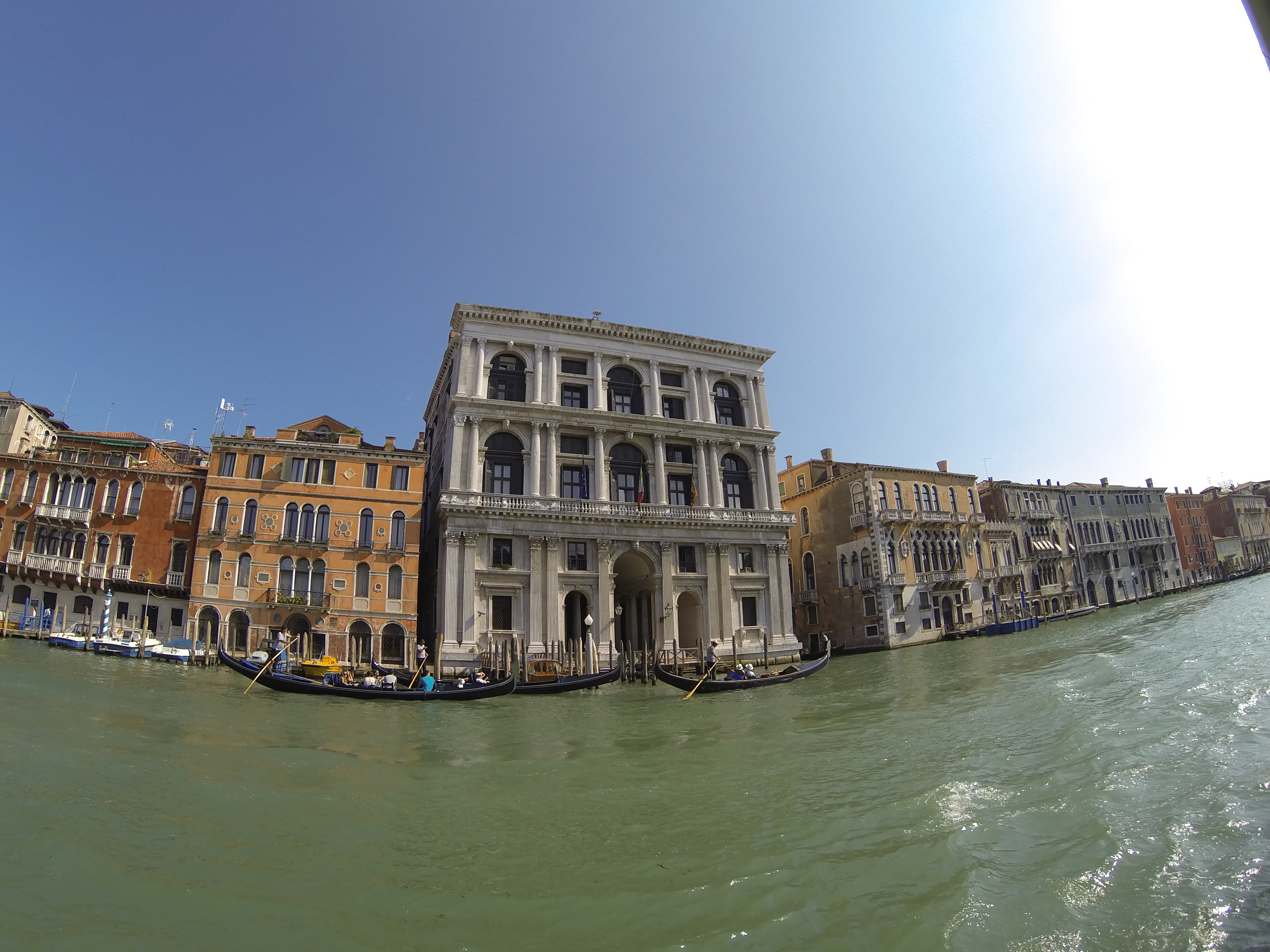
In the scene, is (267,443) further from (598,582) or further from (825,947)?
(825,947)

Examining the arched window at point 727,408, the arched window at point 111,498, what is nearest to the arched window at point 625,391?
the arched window at point 727,408

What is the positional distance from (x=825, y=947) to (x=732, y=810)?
9.04 feet

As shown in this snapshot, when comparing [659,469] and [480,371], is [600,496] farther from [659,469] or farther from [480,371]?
[480,371]

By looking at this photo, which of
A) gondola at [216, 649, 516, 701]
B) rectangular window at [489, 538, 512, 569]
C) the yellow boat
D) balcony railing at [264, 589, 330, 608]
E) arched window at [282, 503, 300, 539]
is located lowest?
gondola at [216, 649, 516, 701]

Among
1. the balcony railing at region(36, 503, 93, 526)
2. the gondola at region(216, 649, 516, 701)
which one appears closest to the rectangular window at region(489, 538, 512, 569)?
the gondola at region(216, 649, 516, 701)

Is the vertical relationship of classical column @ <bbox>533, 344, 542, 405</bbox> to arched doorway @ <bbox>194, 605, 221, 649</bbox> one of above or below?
above

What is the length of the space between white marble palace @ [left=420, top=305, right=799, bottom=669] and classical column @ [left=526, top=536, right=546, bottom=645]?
6 centimetres

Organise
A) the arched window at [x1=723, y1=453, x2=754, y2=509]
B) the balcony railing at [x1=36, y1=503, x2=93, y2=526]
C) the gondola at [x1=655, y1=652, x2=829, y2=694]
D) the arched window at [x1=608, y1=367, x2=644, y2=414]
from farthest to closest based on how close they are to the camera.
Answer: the arched window at [x1=723, y1=453, x2=754, y2=509] → the arched window at [x1=608, y1=367, x2=644, y2=414] → the balcony railing at [x1=36, y1=503, x2=93, y2=526] → the gondola at [x1=655, y1=652, x2=829, y2=694]

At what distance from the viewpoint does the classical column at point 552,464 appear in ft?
84.7

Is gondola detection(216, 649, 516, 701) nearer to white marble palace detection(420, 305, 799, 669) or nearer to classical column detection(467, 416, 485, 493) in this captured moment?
white marble palace detection(420, 305, 799, 669)

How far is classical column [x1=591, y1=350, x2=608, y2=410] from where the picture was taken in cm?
2755

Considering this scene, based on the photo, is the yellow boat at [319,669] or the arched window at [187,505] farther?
the arched window at [187,505]

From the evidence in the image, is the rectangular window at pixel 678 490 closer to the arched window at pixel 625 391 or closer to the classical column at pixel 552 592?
the arched window at pixel 625 391

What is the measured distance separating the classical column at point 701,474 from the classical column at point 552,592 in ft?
21.6
